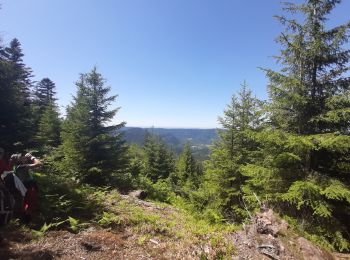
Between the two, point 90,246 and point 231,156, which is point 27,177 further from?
point 231,156

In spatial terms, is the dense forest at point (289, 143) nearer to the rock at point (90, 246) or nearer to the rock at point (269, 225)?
the rock at point (269, 225)

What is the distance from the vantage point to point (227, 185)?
15.4 m

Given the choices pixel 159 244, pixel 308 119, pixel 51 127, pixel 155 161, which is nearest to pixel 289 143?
pixel 308 119

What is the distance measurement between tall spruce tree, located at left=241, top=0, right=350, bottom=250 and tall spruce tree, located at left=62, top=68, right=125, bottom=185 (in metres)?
10.5

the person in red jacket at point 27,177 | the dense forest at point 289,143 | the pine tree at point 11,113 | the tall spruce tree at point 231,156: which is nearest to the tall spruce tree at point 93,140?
the dense forest at point 289,143

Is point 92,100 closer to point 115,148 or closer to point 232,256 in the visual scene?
point 115,148

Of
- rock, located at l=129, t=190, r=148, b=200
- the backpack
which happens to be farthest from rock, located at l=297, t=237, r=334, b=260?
rock, located at l=129, t=190, r=148, b=200

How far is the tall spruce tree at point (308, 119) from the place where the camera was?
9.62 metres

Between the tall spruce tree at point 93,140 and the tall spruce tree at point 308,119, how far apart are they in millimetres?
10538

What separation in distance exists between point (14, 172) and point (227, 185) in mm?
11604

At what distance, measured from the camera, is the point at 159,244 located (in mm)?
7059

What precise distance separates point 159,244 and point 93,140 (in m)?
11.7

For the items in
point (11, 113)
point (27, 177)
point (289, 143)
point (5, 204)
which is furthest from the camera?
point (11, 113)

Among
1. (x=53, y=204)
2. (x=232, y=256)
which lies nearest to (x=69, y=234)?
(x=53, y=204)
